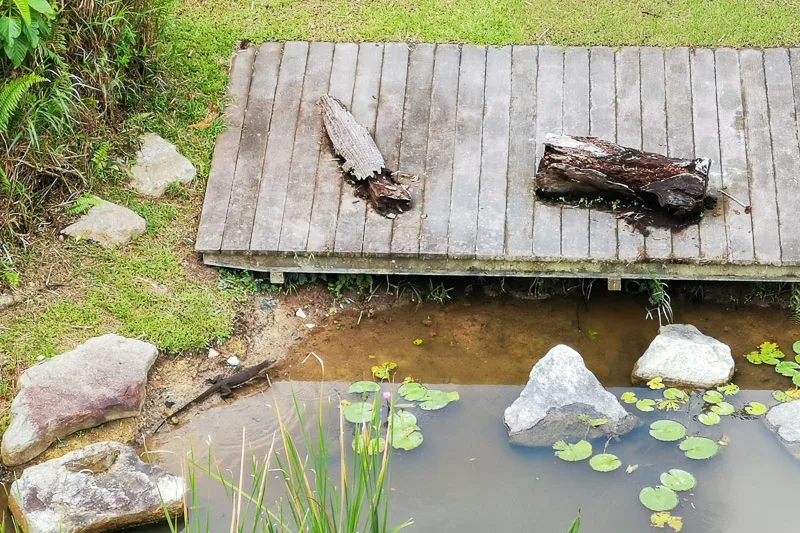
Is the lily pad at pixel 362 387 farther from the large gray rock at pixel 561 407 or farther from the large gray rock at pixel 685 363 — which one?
the large gray rock at pixel 685 363

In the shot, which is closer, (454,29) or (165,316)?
(165,316)

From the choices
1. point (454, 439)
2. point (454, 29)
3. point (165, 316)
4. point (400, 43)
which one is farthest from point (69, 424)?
point (454, 29)

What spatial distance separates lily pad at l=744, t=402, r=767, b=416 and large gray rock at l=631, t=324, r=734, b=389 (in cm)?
19

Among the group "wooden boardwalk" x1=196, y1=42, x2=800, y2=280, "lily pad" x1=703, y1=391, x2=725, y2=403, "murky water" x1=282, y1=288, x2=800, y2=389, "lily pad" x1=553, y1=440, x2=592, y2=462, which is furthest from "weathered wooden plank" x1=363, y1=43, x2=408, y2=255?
"lily pad" x1=703, y1=391, x2=725, y2=403

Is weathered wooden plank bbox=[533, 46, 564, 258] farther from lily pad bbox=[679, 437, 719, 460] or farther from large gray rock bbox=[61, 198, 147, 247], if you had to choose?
large gray rock bbox=[61, 198, 147, 247]

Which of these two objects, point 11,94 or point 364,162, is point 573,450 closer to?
point 364,162

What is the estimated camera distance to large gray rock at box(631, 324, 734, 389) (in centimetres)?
512

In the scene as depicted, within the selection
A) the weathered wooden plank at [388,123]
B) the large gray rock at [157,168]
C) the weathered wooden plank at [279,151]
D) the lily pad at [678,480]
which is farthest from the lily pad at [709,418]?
the large gray rock at [157,168]

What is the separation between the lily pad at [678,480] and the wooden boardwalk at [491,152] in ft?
4.10

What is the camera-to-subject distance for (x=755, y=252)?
5309 mm

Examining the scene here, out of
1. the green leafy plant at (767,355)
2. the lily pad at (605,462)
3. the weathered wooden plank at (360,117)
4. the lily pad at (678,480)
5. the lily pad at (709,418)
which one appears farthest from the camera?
A: the weathered wooden plank at (360,117)

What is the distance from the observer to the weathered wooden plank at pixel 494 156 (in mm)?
5430

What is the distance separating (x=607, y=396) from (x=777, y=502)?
94cm

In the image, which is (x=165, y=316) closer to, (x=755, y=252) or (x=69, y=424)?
(x=69, y=424)
